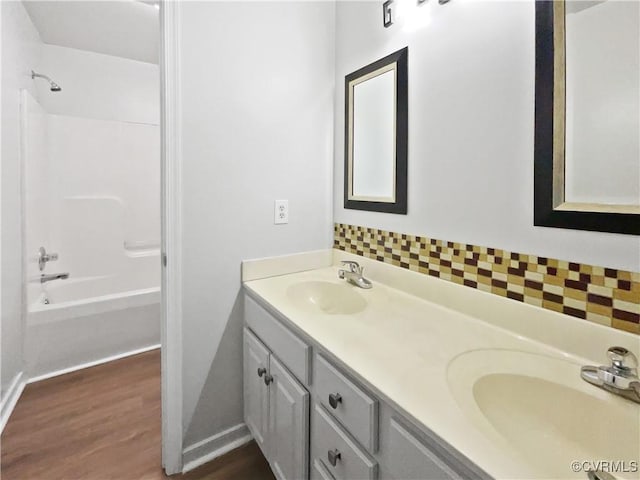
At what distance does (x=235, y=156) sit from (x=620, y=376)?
4.56 ft

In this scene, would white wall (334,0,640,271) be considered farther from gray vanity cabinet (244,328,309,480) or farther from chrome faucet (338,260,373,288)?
gray vanity cabinet (244,328,309,480)

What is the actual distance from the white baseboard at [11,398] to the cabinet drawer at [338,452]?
67.4 inches

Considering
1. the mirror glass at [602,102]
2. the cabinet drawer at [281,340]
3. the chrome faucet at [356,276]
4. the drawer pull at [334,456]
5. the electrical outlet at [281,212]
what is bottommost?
the drawer pull at [334,456]

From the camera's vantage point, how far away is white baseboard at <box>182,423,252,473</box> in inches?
54.5

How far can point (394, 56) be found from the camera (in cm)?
131

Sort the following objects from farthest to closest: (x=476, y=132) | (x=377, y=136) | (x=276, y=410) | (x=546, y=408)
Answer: (x=377, y=136) < (x=276, y=410) < (x=476, y=132) < (x=546, y=408)

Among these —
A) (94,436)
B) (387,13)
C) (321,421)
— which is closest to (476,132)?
(387,13)

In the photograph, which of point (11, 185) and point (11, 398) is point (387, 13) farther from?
point (11, 398)

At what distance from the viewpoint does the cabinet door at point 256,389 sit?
1.26 m

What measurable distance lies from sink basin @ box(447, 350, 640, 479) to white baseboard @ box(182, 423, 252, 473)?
119 centimetres

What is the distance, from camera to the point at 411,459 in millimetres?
614

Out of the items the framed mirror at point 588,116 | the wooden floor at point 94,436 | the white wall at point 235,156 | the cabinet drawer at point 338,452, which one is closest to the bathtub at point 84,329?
the wooden floor at point 94,436

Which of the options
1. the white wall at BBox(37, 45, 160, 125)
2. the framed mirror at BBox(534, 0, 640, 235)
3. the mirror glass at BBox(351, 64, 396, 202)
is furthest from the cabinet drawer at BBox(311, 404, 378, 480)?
the white wall at BBox(37, 45, 160, 125)

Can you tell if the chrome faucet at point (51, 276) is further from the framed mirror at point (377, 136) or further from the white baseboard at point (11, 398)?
the framed mirror at point (377, 136)
